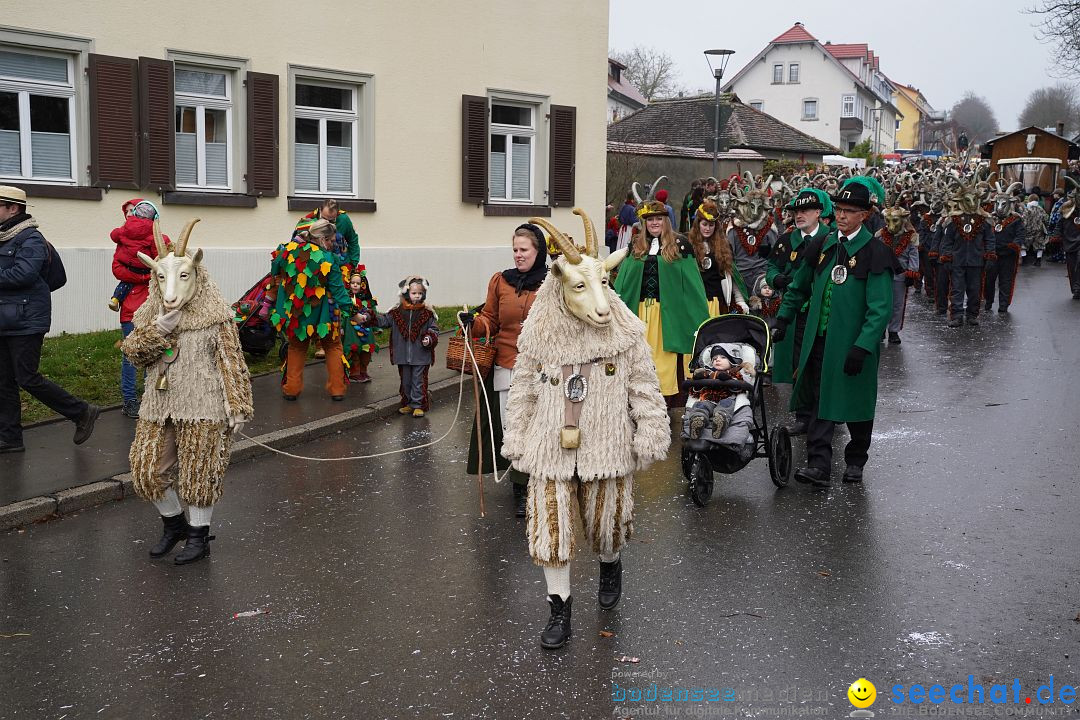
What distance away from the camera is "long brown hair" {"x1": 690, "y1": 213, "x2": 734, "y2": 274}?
34.6ft

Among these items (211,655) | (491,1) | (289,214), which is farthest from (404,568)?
(491,1)

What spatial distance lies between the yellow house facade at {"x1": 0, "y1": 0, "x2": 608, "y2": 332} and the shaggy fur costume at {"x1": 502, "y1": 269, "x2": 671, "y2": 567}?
32.2 feet

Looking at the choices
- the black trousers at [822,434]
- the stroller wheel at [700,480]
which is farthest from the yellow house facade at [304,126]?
the black trousers at [822,434]

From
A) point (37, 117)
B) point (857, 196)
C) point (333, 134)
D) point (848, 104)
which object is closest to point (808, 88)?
point (848, 104)

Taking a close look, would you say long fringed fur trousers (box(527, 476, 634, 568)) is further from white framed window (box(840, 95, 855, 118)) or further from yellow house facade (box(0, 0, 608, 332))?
white framed window (box(840, 95, 855, 118))

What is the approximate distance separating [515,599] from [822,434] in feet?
10.5

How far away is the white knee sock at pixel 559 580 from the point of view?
200 inches

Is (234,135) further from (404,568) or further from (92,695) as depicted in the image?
(92,695)

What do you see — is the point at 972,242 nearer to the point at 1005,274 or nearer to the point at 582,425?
the point at 1005,274

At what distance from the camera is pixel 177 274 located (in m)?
6.13

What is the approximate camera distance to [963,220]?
17.4 meters

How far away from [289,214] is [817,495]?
1023 cm

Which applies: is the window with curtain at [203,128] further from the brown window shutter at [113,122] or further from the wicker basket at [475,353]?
the wicker basket at [475,353]

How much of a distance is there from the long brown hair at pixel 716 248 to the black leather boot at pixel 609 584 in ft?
18.1
